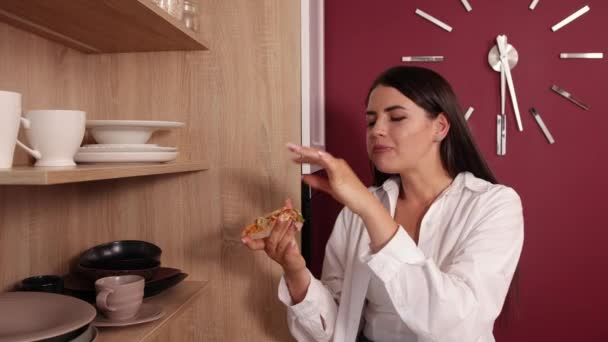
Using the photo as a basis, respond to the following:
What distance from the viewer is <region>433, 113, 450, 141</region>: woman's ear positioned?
4.13 ft

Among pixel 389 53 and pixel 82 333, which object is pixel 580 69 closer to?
pixel 389 53

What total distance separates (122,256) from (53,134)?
510 mm

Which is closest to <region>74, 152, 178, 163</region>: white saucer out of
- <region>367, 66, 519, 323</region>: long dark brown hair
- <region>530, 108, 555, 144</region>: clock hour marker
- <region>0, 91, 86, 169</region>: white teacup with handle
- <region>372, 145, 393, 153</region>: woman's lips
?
<region>0, 91, 86, 169</region>: white teacup with handle

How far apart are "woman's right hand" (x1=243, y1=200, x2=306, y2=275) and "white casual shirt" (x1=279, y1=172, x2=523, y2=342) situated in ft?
0.21

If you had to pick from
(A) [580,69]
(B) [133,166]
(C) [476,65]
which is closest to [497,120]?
(C) [476,65]

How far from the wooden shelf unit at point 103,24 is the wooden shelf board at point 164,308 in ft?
1.86

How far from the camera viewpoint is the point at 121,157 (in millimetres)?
878

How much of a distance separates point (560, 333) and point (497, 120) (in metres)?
0.84

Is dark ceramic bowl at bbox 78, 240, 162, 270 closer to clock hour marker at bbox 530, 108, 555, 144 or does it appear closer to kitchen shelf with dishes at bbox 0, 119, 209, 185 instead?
kitchen shelf with dishes at bbox 0, 119, 209, 185

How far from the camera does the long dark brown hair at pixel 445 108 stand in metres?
1.23

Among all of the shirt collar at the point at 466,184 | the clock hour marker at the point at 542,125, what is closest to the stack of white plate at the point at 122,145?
the shirt collar at the point at 466,184

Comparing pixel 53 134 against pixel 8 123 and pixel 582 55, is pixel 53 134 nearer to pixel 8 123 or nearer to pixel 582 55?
pixel 8 123

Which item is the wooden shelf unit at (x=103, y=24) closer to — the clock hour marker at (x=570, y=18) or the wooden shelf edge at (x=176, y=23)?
the wooden shelf edge at (x=176, y=23)

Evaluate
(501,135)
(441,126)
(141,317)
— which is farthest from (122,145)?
(501,135)
